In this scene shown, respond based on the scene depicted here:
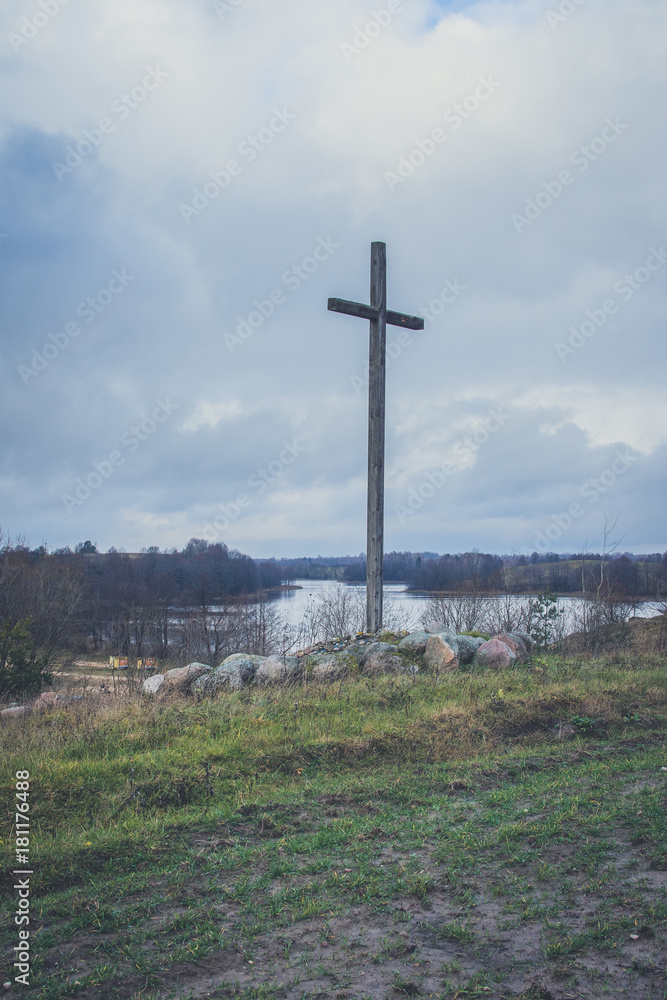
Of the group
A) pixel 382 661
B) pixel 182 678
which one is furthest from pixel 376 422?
pixel 182 678

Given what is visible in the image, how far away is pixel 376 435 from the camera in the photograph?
10039mm

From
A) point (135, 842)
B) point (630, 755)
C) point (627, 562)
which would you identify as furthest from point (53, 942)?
point (627, 562)

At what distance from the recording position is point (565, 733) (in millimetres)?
6723

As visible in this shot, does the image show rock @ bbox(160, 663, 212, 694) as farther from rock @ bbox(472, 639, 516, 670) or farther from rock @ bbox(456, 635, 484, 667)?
rock @ bbox(472, 639, 516, 670)

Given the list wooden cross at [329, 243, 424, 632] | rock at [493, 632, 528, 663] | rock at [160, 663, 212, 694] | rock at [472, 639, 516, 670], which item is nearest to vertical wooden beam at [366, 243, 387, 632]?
wooden cross at [329, 243, 424, 632]

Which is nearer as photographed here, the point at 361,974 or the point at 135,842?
the point at 361,974

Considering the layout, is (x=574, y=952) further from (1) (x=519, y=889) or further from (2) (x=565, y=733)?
(2) (x=565, y=733)

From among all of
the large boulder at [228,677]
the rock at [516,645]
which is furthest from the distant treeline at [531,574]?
the large boulder at [228,677]

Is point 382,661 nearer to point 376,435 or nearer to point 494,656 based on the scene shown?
point 494,656

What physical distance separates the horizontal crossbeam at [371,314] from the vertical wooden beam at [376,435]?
4.6 inches

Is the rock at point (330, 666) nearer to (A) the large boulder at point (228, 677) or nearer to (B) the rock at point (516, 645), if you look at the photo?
(A) the large boulder at point (228, 677)

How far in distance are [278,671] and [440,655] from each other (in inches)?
91.3

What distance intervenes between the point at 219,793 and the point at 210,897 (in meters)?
1.70

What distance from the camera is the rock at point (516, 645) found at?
10117 millimetres
